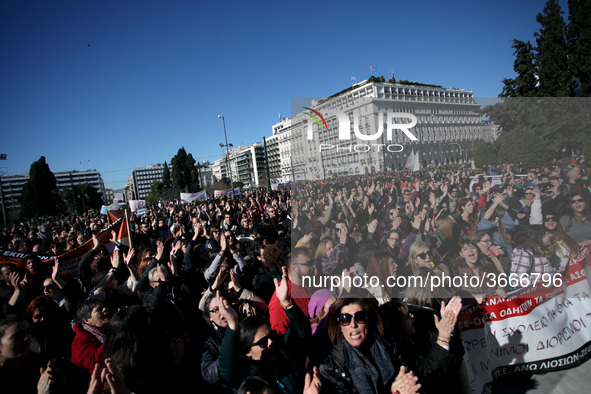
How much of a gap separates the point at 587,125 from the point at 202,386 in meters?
5.70

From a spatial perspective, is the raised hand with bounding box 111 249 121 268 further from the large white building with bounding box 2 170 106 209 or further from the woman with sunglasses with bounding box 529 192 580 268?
the large white building with bounding box 2 170 106 209

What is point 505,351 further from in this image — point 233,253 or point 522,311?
point 233,253

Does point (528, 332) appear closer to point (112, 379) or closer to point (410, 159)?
point (410, 159)

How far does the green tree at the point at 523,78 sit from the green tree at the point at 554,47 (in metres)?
0.49

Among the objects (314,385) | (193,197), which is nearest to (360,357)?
(314,385)

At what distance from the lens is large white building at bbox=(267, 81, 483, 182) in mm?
3607

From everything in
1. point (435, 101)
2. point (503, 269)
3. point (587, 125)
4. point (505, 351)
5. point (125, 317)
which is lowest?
point (505, 351)

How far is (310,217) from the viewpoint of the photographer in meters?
4.41

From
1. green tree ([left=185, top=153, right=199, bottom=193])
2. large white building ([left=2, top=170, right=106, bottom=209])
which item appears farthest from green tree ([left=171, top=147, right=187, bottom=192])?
large white building ([left=2, top=170, right=106, bottom=209])

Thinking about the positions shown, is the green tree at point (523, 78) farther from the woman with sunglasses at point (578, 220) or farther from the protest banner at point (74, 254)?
the protest banner at point (74, 254)

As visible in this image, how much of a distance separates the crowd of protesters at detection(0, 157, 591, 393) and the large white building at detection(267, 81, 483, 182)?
9.2 inches

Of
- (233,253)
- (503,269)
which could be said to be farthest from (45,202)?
(503,269)

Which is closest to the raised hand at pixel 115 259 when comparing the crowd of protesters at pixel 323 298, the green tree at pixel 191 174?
the crowd of protesters at pixel 323 298

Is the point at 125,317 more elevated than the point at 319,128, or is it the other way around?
the point at 319,128
